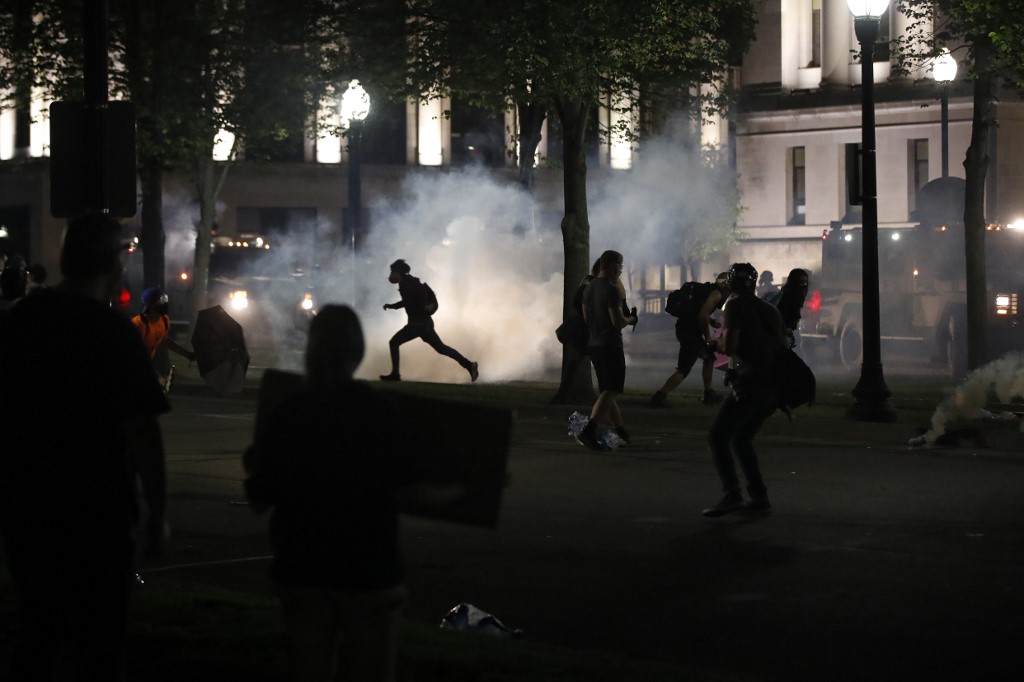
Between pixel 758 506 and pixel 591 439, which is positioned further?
pixel 591 439

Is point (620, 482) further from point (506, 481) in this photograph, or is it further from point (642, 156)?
point (642, 156)

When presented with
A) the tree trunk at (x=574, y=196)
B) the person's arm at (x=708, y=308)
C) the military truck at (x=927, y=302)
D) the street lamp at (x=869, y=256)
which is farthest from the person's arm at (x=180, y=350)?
the military truck at (x=927, y=302)

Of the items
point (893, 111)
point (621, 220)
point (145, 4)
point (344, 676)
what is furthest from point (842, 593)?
point (621, 220)

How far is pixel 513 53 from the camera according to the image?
56.9 feet

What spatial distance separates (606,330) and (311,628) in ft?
32.0

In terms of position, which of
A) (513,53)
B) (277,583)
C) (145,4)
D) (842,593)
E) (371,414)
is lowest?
(842,593)

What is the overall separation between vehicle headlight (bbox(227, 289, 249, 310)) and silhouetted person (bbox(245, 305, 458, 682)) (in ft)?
114

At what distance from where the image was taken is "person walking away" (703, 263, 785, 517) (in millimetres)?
10453

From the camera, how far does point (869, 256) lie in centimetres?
1664

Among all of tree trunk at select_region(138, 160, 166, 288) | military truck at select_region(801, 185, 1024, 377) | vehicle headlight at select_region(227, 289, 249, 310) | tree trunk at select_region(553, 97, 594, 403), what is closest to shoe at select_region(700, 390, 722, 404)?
tree trunk at select_region(553, 97, 594, 403)

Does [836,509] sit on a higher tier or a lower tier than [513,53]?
lower

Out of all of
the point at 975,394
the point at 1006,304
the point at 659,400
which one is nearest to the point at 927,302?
the point at 1006,304

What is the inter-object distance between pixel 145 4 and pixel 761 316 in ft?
63.6

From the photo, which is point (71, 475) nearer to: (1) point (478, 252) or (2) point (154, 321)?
(2) point (154, 321)
